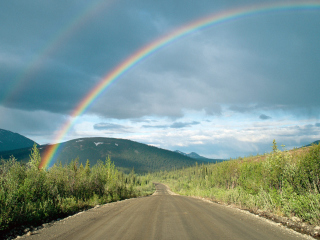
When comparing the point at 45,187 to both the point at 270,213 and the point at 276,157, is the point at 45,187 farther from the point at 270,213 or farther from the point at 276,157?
the point at 276,157

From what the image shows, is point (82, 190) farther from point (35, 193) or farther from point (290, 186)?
point (290, 186)

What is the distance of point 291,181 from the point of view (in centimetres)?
1544

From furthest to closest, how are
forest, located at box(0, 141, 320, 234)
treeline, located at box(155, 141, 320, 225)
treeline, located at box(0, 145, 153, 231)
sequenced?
1. treeline, located at box(155, 141, 320, 225)
2. forest, located at box(0, 141, 320, 234)
3. treeline, located at box(0, 145, 153, 231)

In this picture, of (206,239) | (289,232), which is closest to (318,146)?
(289,232)

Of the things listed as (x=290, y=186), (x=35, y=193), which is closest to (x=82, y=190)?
(x=35, y=193)

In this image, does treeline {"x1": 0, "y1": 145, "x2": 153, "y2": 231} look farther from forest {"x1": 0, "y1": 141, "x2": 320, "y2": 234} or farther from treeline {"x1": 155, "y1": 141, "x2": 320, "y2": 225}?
treeline {"x1": 155, "y1": 141, "x2": 320, "y2": 225}

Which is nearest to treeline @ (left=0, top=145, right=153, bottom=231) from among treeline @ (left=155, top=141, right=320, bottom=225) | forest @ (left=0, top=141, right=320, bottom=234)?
forest @ (left=0, top=141, right=320, bottom=234)

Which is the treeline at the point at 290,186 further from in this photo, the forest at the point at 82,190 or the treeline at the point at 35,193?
the treeline at the point at 35,193

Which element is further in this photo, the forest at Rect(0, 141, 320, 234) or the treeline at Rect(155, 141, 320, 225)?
the treeline at Rect(155, 141, 320, 225)

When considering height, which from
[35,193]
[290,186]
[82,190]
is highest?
[290,186]

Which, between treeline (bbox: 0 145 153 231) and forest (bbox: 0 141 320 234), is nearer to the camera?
treeline (bbox: 0 145 153 231)

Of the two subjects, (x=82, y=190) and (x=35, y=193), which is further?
(x=82, y=190)

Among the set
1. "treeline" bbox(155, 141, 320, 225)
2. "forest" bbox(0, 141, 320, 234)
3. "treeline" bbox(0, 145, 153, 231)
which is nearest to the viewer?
"treeline" bbox(0, 145, 153, 231)

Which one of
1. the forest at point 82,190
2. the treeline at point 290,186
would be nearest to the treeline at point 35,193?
the forest at point 82,190
